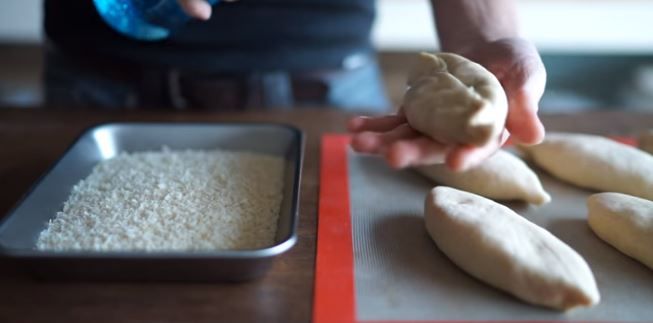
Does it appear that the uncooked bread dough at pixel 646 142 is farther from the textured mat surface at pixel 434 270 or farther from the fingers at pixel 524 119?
the fingers at pixel 524 119

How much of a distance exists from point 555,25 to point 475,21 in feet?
5.77

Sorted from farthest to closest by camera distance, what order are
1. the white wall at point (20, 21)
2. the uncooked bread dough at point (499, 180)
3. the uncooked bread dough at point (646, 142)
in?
the white wall at point (20, 21), the uncooked bread dough at point (646, 142), the uncooked bread dough at point (499, 180)

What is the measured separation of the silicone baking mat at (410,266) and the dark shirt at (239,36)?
363 mm

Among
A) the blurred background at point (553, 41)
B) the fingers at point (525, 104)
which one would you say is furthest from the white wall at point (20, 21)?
the fingers at point (525, 104)

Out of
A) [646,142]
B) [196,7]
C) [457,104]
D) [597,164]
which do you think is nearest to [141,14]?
[196,7]

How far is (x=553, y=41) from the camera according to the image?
8.18 feet

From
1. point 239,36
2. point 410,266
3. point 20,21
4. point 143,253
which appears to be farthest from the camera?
point 20,21

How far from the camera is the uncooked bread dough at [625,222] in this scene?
2.41 feet

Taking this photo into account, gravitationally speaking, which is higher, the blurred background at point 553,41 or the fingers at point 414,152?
the fingers at point 414,152

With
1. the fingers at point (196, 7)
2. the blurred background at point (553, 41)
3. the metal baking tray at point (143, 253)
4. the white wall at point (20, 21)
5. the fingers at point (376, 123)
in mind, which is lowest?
the blurred background at point (553, 41)

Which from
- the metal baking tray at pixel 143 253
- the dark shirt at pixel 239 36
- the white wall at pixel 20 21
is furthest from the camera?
the white wall at pixel 20 21

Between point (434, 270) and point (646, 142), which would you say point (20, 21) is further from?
point (646, 142)

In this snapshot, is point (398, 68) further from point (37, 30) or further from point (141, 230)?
point (141, 230)

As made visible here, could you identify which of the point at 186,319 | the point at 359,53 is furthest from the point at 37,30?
the point at 186,319
